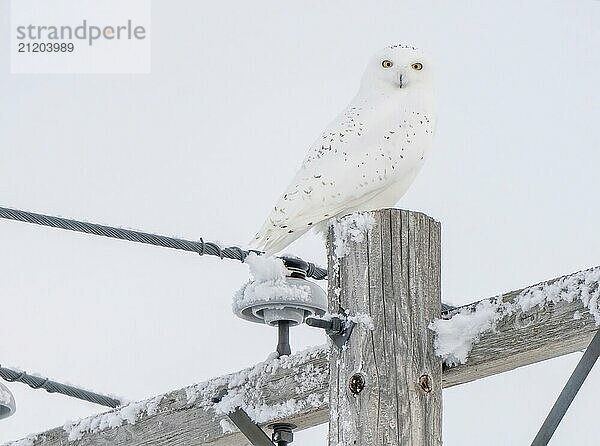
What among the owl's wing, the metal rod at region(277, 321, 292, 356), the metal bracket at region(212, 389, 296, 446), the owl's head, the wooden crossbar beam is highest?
the owl's head

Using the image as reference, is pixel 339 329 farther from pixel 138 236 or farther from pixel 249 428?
pixel 138 236

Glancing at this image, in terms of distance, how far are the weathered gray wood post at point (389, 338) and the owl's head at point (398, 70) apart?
983 millimetres

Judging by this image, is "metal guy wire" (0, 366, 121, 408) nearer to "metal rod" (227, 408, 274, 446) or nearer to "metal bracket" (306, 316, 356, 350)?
"metal rod" (227, 408, 274, 446)

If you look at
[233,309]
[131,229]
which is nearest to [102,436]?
[233,309]

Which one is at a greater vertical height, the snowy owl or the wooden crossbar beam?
the snowy owl

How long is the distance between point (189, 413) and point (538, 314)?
738 mm

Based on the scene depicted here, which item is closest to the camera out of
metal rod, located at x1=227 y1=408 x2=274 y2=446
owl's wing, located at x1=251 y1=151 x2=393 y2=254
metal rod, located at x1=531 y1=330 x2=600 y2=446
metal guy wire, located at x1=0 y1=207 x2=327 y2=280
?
metal rod, located at x1=531 y1=330 x2=600 y2=446

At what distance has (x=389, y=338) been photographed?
1718 mm

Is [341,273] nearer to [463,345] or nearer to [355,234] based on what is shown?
[355,234]

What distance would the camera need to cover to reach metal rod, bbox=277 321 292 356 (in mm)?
2031

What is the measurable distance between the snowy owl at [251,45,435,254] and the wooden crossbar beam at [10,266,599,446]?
37cm

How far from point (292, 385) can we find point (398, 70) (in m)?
1.06

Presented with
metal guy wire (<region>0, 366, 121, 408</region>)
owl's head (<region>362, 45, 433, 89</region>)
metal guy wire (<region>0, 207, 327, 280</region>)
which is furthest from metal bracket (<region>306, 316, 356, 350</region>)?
metal guy wire (<region>0, 366, 121, 408</region>)

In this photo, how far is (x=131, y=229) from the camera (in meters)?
2.77
